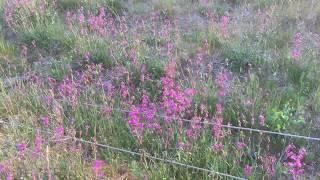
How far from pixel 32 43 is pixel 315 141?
3.93 meters

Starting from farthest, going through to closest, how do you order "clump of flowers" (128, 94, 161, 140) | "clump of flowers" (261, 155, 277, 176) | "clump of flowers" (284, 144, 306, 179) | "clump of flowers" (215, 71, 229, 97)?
1. "clump of flowers" (215, 71, 229, 97)
2. "clump of flowers" (128, 94, 161, 140)
3. "clump of flowers" (261, 155, 277, 176)
4. "clump of flowers" (284, 144, 306, 179)

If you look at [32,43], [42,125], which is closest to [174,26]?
[32,43]

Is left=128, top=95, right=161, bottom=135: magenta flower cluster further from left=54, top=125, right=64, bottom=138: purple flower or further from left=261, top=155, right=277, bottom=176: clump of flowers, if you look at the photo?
left=261, top=155, right=277, bottom=176: clump of flowers

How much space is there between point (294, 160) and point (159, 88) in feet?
5.79

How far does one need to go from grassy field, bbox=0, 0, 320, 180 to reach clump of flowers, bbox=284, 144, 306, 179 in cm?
2

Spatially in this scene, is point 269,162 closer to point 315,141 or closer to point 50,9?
point 315,141

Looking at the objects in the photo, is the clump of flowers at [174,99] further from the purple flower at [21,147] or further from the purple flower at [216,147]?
the purple flower at [21,147]

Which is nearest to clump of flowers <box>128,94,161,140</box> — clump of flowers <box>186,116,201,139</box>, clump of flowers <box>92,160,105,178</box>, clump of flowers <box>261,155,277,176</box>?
clump of flowers <box>186,116,201,139</box>

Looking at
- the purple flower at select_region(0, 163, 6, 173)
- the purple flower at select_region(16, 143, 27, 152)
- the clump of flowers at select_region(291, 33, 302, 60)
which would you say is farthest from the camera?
the clump of flowers at select_region(291, 33, 302, 60)

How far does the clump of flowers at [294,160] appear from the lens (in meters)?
3.77

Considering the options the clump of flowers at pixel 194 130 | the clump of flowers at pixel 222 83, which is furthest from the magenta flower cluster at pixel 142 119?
the clump of flowers at pixel 222 83

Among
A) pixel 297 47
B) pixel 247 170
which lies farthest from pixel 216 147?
pixel 297 47

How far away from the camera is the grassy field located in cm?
427

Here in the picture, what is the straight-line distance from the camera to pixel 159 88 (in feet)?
17.6
